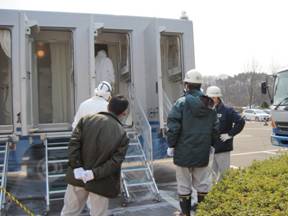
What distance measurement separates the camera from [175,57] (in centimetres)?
909

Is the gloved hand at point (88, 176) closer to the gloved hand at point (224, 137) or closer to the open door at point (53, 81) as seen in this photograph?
the gloved hand at point (224, 137)

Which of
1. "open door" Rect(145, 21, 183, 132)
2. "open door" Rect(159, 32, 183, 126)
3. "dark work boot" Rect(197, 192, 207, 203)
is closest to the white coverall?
"dark work boot" Rect(197, 192, 207, 203)

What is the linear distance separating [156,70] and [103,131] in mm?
4097

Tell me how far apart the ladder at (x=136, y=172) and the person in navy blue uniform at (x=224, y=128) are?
4.26 ft

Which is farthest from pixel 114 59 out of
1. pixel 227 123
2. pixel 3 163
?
pixel 227 123

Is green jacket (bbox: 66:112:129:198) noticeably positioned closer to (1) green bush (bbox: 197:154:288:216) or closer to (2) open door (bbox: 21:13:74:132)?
(1) green bush (bbox: 197:154:288:216)

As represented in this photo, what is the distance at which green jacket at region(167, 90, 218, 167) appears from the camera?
5.08 meters

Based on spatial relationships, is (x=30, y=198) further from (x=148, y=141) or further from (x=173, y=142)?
(x=173, y=142)

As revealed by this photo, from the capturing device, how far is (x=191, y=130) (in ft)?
16.7

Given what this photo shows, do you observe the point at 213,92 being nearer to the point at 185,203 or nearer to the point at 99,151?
the point at 185,203

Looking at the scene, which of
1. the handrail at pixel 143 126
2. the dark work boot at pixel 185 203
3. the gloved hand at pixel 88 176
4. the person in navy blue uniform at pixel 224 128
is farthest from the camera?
the handrail at pixel 143 126

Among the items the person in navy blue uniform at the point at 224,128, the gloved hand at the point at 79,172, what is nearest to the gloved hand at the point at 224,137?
the person in navy blue uniform at the point at 224,128

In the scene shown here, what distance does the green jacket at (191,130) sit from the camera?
16.7 ft

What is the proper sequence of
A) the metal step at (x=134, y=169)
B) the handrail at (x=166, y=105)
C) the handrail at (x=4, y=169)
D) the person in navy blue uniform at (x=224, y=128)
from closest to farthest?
the handrail at (x=4, y=169), the person in navy blue uniform at (x=224, y=128), the metal step at (x=134, y=169), the handrail at (x=166, y=105)
